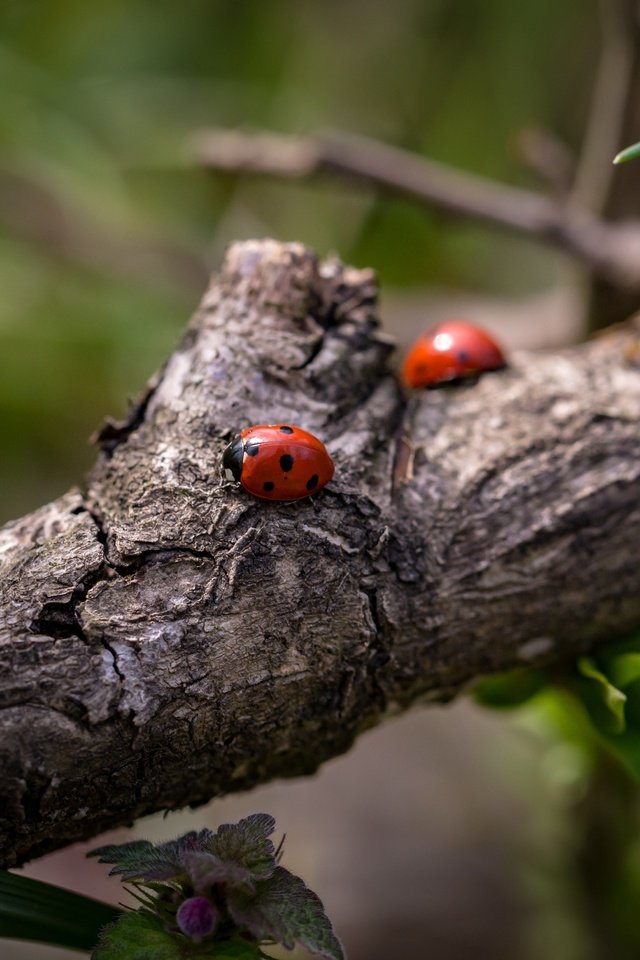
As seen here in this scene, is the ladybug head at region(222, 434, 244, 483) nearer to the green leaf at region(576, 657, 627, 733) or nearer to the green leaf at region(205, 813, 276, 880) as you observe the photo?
the green leaf at region(205, 813, 276, 880)

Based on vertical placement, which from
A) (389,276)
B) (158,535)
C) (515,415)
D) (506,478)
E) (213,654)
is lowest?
(213,654)

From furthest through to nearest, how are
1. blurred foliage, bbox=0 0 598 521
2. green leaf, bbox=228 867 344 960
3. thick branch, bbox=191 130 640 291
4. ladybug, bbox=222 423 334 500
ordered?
blurred foliage, bbox=0 0 598 521 < thick branch, bbox=191 130 640 291 < ladybug, bbox=222 423 334 500 < green leaf, bbox=228 867 344 960

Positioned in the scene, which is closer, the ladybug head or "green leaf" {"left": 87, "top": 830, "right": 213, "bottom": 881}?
"green leaf" {"left": 87, "top": 830, "right": 213, "bottom": 881}

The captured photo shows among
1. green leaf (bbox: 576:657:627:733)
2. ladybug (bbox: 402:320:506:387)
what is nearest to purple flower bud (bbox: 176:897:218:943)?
green leaf (bbox: 576:657:627:733)

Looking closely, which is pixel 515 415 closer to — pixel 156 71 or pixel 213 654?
pixel 213 654

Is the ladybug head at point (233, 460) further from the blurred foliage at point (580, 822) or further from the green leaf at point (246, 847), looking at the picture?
the blurred foliage at point (580, 822)

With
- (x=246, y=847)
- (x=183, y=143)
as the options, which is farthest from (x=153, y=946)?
(x=183, y=143)

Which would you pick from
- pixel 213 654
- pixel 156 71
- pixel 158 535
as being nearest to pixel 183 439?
pixel 158 535
